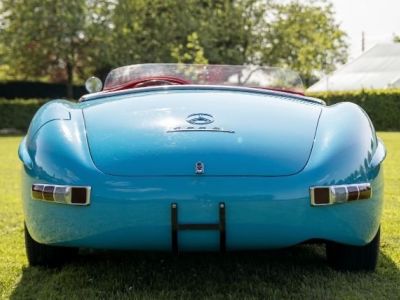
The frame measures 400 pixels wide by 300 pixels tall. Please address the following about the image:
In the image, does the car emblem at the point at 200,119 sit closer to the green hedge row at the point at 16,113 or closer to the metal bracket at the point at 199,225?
the metal bracket at the point at 199,225

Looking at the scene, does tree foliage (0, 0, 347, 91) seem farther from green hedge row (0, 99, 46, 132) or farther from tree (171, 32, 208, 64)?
green hedge row (0, 99, 46, 132)

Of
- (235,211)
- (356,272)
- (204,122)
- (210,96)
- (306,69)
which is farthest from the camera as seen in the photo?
(306,69)

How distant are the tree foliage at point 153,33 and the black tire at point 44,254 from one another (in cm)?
2103

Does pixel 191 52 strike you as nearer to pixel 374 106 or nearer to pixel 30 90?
pixel 374 106

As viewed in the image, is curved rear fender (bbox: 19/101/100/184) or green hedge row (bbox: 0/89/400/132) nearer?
curved rear fender (bbox: 19/101/100/184)

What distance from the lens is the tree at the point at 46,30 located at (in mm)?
24734

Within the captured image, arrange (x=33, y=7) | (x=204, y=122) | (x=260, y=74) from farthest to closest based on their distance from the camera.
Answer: (x=33, y=7) < (x=260, y=74) < (x=204, y=122)

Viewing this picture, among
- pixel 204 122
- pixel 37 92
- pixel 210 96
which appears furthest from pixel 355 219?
pixel 37 92

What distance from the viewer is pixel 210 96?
307 centimetres

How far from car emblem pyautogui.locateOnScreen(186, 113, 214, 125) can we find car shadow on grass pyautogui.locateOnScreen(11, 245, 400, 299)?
2.50 feet

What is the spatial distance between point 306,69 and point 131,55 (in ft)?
26.7

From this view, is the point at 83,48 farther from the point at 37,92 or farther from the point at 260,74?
the point at 260,74

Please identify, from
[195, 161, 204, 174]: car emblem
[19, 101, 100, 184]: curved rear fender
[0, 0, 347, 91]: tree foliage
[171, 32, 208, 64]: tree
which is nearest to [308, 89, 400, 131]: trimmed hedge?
[171, 32, 208, 64]: tree

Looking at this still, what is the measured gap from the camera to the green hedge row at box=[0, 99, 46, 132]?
21594mm
